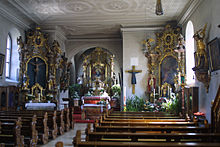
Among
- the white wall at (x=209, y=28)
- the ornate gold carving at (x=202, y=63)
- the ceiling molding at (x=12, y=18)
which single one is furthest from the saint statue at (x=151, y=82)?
the ceiling molding at (x=12, y=18)

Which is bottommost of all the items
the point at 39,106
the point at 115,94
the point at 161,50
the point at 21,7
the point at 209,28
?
the point at 39,106

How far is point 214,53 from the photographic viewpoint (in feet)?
24.6

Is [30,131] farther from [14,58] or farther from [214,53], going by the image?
[14,58]

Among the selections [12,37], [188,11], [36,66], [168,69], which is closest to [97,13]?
[188,11]

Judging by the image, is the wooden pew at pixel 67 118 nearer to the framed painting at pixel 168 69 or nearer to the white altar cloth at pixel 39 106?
the white altar cloth at pixel 39 106

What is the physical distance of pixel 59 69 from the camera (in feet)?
46.9

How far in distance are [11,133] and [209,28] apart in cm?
711

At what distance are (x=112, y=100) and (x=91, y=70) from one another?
10.7ft

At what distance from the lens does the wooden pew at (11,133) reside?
16.5 feet

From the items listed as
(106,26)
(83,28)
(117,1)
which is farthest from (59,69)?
(117,1)

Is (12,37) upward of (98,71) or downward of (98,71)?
upward

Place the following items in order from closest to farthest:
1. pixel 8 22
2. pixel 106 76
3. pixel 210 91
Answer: pixel 210 91 < pixel 8 22 < pixel 106 76

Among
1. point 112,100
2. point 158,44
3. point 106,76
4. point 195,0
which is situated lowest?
point 112,100

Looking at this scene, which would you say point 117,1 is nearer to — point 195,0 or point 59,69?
point 195,0
